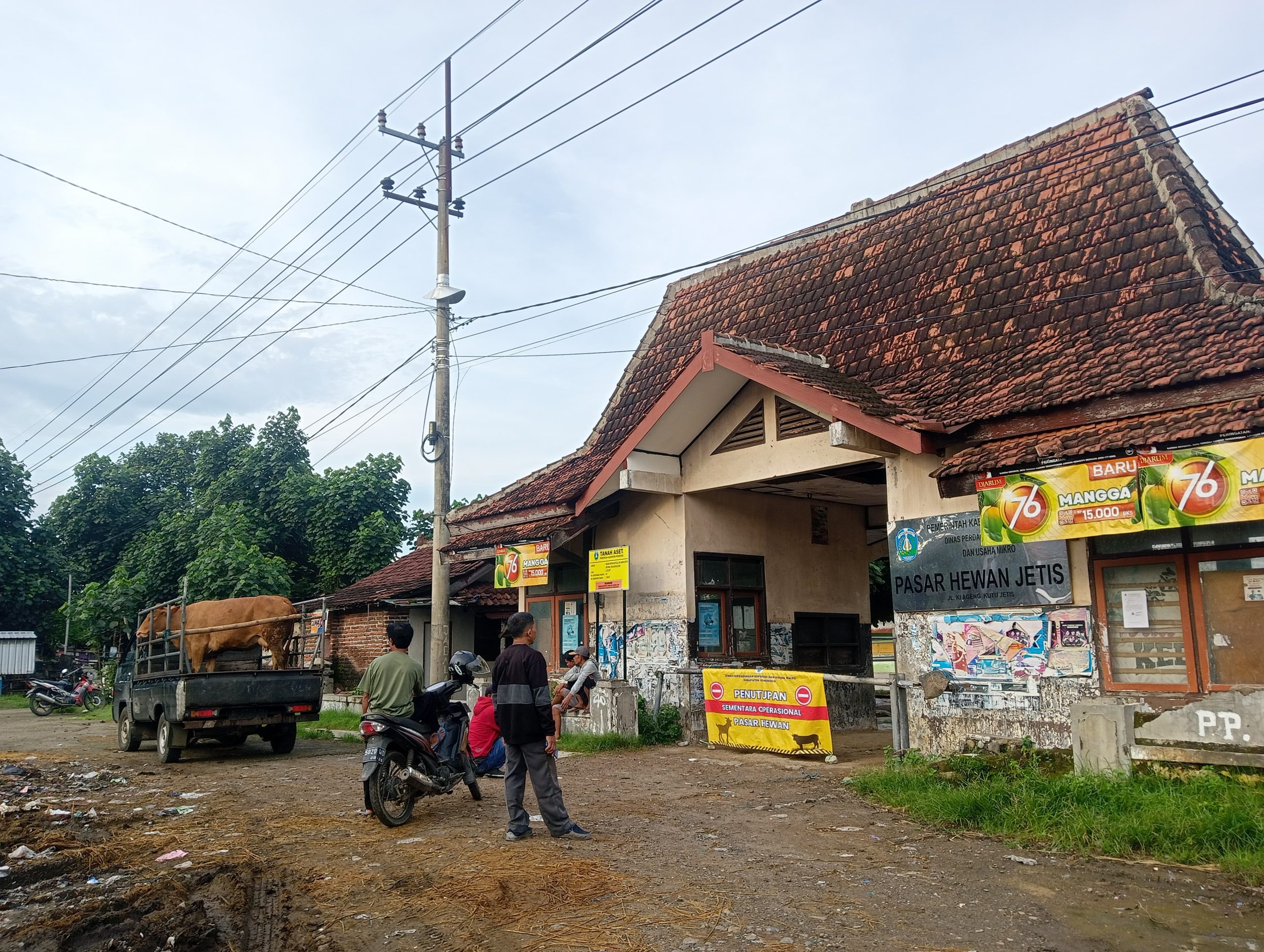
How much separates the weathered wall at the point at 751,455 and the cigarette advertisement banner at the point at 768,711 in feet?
8.45

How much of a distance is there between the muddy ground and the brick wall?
434 inches

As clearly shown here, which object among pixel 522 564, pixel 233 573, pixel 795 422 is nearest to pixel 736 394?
pixel 795 422

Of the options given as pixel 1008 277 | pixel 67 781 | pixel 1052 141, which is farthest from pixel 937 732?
pixel 67 781

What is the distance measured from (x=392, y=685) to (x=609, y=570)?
6.46m

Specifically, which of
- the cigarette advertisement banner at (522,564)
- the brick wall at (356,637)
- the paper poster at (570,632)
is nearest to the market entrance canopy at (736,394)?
the cigarette advertisement banner at (522,564)

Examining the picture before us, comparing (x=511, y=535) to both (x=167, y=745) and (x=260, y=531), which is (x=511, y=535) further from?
(x=260, y=531)

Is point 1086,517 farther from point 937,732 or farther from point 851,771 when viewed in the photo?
point 851,771

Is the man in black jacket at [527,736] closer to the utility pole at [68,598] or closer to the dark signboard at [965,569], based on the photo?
the dark signboard at [965,569]

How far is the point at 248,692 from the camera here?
1265 cm

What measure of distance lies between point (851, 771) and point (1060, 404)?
173 inches

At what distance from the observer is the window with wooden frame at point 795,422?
12.3 meters

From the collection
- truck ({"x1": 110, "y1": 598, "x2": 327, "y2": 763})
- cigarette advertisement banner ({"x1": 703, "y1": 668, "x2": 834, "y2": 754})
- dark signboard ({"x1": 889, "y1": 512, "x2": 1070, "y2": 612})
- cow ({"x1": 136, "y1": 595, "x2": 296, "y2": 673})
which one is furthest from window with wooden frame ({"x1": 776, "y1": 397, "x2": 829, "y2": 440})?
cow ({"x1": 136, "y1": 595, "x2": 296, "y2": 673})

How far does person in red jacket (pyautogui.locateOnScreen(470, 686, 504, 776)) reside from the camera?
8852 millimetres

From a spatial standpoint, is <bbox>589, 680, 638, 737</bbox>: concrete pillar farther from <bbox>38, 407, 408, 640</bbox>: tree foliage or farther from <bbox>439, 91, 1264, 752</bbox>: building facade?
<bbox>38, 407, 408, 640</bbox>: tree foliage
